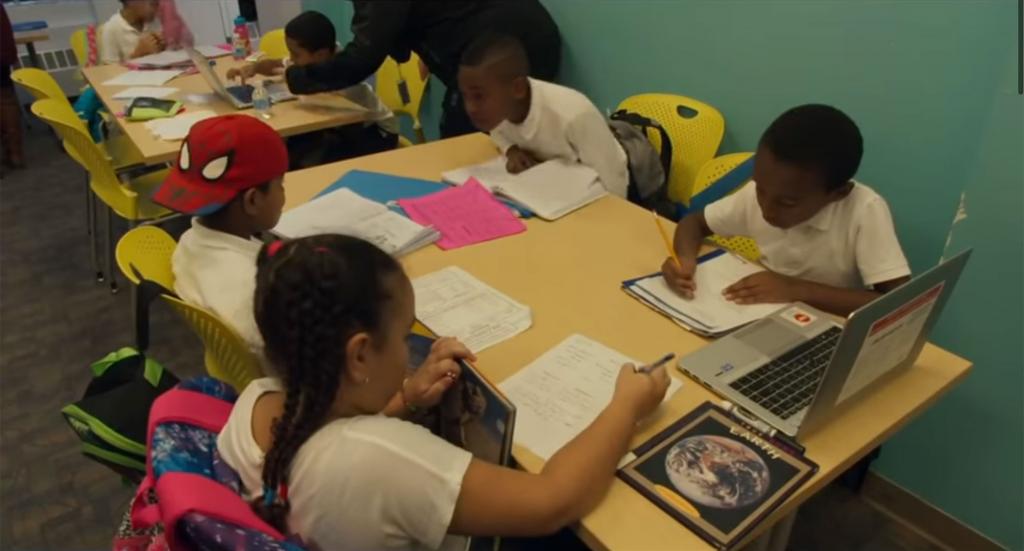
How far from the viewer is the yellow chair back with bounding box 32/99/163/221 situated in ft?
7.72

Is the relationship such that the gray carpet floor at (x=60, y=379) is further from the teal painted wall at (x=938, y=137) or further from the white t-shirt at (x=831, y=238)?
the white t-shirt at (x=831, y=238)

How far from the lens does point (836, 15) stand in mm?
1821

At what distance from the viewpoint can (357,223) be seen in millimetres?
1711

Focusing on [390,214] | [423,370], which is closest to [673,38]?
[390,214]

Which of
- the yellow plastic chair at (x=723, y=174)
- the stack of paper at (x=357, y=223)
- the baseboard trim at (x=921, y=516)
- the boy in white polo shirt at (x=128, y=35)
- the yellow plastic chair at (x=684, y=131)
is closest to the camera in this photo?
the stack of paper at (x=357, y=223)

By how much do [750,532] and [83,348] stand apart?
2522mm

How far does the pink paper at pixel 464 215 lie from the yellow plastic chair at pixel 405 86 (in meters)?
1.20

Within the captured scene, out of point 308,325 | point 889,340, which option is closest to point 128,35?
point 308,325

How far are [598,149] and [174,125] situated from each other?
57.2 inches

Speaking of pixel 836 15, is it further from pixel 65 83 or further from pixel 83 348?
pixel 65 83

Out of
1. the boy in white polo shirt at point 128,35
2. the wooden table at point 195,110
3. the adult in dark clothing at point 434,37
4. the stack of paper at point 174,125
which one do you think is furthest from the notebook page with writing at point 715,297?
the boy in white polo shirt at point 128,35

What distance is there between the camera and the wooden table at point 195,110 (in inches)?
89.0

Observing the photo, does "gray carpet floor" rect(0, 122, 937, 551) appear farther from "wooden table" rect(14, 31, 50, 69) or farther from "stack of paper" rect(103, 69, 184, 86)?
"wooden table" rect(14, 31, 50, 69)

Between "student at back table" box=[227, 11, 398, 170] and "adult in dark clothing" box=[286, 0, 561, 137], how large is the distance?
23cm
